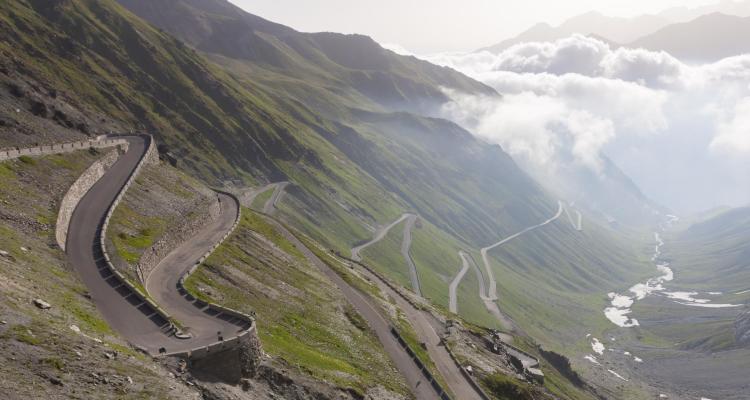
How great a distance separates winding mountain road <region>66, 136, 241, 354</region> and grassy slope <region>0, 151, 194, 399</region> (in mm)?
1697

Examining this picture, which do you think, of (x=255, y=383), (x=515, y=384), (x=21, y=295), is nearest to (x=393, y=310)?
(x=515, y=384)

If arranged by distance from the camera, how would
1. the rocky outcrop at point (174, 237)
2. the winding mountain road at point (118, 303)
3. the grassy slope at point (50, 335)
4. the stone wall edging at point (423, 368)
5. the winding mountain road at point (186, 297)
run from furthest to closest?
the stone wall edging at point (423, 368) < the rocky outcrop at point (174, 237) < the winding mountain road at point (186, 297) < the winding mountain road at point (118, 303) < the grassy slope at point (50, 335)

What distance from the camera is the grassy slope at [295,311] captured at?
66.2 metres

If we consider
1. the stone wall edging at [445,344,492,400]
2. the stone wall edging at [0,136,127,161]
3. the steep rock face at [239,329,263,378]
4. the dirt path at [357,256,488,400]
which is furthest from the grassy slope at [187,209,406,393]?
the stone wall edging at [0,136,127,161]

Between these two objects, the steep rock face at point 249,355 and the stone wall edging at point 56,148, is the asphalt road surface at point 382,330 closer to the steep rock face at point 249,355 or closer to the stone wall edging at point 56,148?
the steep rock face at point 249,355

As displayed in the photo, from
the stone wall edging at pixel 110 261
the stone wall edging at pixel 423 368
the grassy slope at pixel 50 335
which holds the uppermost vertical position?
the stone wall edging at pixel 423 368

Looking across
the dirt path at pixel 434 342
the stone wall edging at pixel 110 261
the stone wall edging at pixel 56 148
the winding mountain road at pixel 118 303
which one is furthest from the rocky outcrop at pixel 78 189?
the dirt path at pixel 434 342

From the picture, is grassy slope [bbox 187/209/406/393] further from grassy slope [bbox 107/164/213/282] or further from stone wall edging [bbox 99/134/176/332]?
stone wall edging [bbox 99/134/176/332]

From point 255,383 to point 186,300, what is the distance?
16623mm

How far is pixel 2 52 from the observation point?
15175 cm

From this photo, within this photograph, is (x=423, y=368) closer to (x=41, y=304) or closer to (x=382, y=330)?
(x=382, y=330)

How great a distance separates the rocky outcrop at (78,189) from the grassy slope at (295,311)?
1626 cm

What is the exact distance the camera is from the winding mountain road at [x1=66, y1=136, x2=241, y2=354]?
49000 mm

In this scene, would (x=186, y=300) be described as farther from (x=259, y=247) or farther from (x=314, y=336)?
(x=259, y=247)
